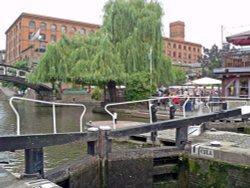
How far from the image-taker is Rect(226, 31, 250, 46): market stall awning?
2145 cm

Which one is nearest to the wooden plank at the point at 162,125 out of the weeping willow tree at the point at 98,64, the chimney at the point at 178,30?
the weeping willow tree at the point at 98,64

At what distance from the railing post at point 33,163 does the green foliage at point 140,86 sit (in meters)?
19.8

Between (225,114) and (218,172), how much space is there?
243cm

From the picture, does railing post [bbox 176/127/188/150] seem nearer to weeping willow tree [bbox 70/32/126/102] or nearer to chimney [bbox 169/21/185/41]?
weeping willow tree [bbox 70/32/126/102]

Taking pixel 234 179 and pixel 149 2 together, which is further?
pixel 149 2

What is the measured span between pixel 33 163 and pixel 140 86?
66.1 ft

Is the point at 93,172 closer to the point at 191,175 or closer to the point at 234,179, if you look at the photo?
the point at 191,175

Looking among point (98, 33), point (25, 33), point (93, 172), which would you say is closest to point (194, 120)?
point (93, 172)

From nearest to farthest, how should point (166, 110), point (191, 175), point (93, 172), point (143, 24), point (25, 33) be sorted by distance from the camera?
point (93, 172) → point (191, 175) → point (166, 110) → point (143, 24) → point (25, 33)

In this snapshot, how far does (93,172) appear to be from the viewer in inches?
258

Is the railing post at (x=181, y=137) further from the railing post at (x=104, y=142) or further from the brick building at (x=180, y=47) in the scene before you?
the brick building at (x=180, y=47)

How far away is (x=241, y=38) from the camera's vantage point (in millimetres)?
21766

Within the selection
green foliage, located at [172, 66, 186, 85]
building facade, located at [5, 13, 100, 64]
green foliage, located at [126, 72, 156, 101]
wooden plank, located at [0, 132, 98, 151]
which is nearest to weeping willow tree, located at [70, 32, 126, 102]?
green foliage, located at [126, 72, 156, 101]

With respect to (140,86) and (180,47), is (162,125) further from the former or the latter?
(180,47)
